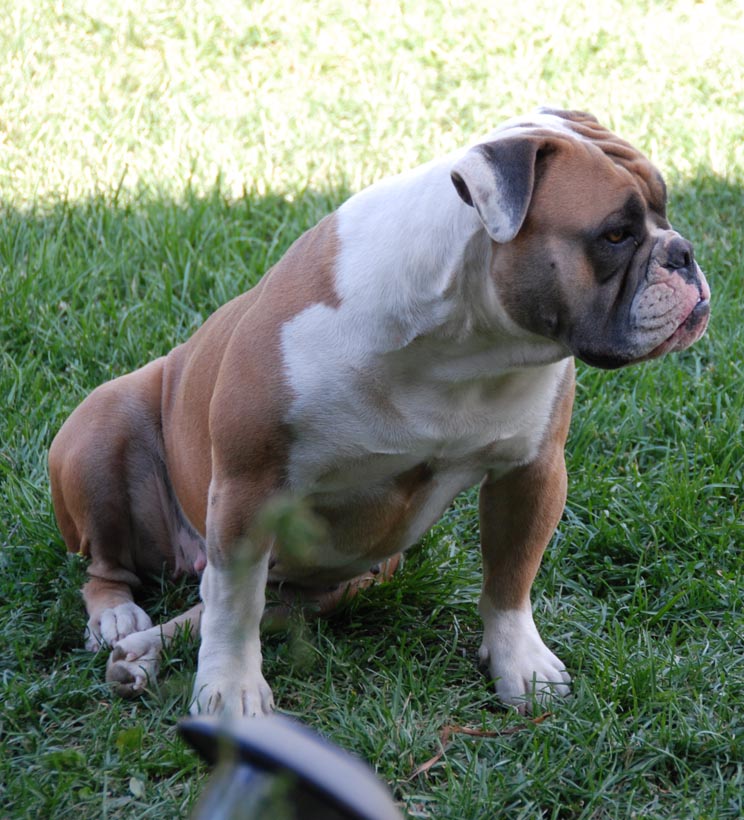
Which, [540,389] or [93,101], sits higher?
[540,389]

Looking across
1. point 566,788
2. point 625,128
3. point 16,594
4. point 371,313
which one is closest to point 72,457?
point 16,594

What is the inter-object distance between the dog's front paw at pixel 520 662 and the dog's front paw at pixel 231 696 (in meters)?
0.59

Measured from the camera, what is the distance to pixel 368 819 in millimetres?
968

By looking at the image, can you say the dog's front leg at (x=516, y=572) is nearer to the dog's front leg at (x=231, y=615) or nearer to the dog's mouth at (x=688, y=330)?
the dog's mouth at (x=688, y=330)

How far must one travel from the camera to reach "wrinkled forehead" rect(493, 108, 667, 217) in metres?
2.59

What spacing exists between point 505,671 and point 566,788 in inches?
18.4

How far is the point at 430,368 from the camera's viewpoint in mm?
2662

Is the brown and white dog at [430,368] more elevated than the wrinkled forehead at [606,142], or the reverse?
the wrinkled forehead at [606,142]

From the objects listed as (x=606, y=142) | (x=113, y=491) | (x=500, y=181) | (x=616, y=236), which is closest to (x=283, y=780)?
(x=500, y=181)

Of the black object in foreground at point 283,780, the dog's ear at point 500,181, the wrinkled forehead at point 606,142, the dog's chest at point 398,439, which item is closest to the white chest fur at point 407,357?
the dog's chest at point 398,439

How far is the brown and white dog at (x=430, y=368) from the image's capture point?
8.21 feet

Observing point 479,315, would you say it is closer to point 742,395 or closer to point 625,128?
point 742,395

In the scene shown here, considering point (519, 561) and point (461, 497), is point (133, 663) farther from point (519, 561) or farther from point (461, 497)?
point (461, 497)

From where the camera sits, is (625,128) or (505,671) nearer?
(505,671)
